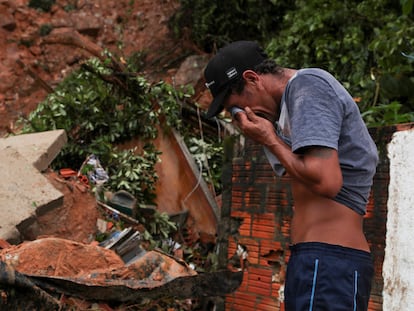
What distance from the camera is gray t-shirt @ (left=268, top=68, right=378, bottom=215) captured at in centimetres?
168

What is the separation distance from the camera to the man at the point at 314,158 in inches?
66.5

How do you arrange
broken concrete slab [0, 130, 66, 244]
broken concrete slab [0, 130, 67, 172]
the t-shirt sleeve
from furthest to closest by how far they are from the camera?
broken concrete slab [0, 130, 67, 172]
broken concrete slab [0, 130, 66, 244]
the t-shirt sleeve

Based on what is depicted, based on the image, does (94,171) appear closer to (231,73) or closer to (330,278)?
(231,73)

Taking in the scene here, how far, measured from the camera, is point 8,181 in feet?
15.0

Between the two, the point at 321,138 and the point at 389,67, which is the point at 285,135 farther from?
the point at 389,67

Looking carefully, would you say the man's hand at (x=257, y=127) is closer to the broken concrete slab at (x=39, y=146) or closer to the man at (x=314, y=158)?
the man at (x=314, y=158)

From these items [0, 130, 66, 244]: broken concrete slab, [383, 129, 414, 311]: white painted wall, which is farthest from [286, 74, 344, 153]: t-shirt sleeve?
[0, 130, 66, 244]: broken concrete slab

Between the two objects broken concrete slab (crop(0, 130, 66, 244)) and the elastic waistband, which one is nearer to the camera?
the elastic waistband

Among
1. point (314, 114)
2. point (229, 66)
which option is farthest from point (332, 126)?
point (229, 66)

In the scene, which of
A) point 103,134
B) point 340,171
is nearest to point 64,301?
point 340,171

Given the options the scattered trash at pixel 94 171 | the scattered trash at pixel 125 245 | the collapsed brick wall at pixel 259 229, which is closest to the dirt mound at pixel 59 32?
the scattered trash at pixel 94 171

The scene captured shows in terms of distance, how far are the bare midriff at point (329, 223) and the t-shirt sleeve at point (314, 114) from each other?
24cm

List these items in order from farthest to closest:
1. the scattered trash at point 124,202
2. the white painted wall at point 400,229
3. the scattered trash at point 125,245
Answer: the scattered trash at point 124,202 < the scattered trash at point 125,245 < the white painted wall at point 400,229

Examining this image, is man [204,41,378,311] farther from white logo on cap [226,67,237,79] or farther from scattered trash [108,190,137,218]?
scattered trash [108,190,137,218]
